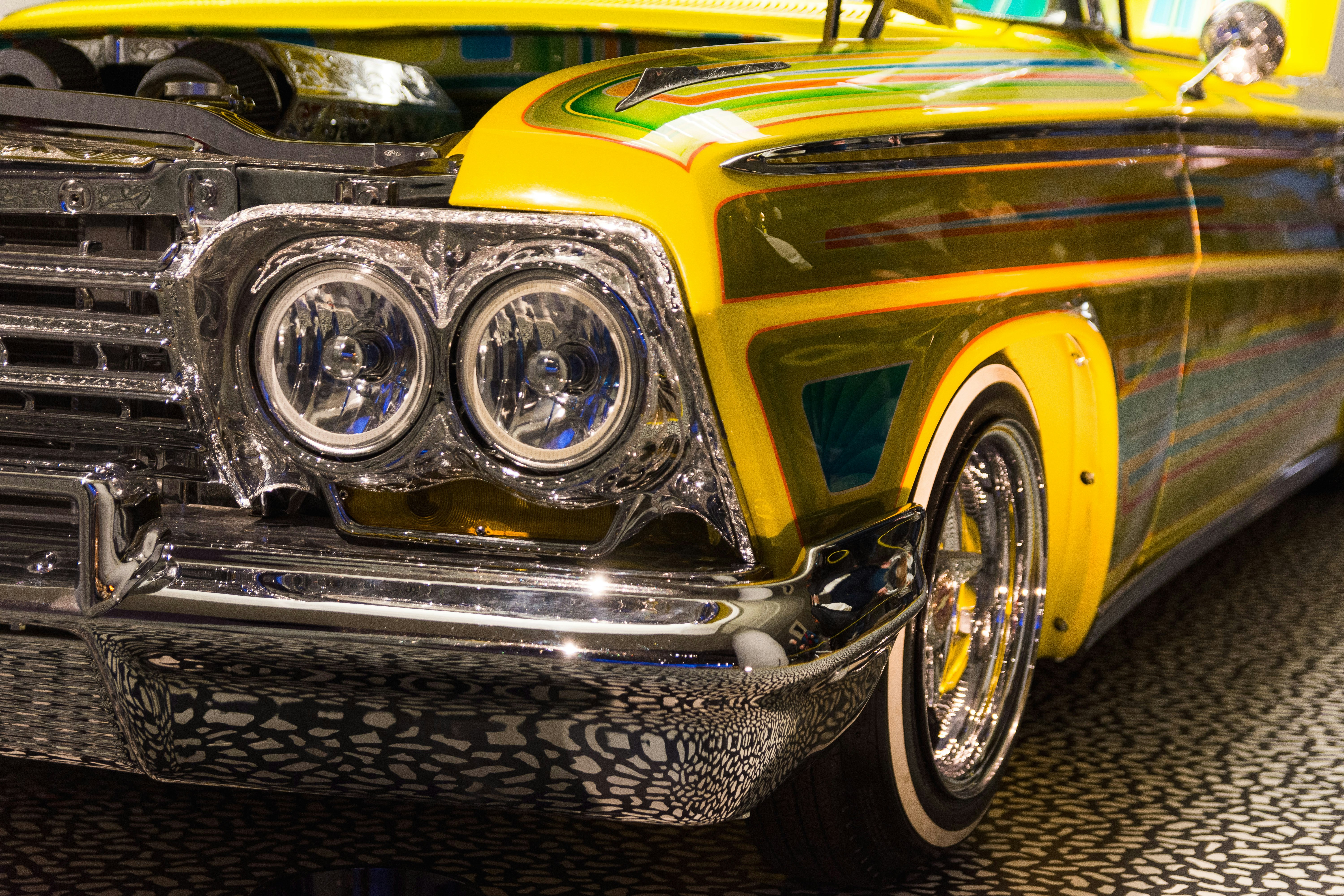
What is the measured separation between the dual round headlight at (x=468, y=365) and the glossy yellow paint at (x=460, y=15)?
37.3 inches

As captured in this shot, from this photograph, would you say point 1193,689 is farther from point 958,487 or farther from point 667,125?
point 667,125

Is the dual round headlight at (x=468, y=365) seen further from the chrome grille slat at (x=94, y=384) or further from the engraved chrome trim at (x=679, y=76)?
the engraved chrome trim at (x=679, y=76)

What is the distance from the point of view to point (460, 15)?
240 centimetres

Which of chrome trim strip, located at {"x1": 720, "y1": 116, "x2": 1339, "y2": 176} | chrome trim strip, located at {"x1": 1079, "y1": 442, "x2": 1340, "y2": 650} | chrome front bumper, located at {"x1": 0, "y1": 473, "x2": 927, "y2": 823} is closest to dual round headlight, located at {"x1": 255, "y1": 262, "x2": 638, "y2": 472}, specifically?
chrome front bumper, located at {"x1": 0, "y1": 473, "x2": 927, "y2": 823}

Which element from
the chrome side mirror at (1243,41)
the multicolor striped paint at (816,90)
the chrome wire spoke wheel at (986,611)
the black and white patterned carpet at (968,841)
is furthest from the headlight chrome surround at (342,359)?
the chrome side mirror at (1243,41)

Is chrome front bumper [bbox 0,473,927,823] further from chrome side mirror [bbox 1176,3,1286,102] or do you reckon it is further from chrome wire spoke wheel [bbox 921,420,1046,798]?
chrome side mirror [bbox 1176,3,1286,102]

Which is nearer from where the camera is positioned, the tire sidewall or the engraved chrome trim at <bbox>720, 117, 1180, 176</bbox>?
the engraved chrome trim at <bbox>720, 117, 1180, 176</bbox>

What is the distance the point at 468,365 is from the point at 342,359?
132 millimetres

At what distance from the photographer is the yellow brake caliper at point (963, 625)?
6.80 ft

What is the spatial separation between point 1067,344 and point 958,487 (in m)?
0.25

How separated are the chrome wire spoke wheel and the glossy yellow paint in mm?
690

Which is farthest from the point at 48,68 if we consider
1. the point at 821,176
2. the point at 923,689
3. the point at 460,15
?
the point at 923,689

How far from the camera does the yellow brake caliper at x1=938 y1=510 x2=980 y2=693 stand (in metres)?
2.07

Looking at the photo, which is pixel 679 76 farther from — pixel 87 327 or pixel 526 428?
pixel 87 327
